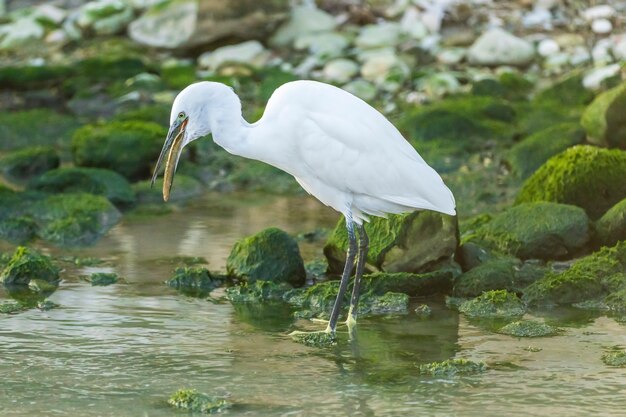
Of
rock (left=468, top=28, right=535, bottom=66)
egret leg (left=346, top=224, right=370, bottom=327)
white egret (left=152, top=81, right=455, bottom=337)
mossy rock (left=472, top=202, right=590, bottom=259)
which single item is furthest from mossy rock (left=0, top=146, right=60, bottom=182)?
rock (left=468, top=28, right=535, bottom=66)

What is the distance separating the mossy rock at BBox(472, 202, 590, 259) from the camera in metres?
9.57

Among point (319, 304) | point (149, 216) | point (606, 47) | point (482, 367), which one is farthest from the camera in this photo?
point (606, 47)

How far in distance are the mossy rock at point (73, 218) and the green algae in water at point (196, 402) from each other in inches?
179

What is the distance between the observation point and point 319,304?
8.52m

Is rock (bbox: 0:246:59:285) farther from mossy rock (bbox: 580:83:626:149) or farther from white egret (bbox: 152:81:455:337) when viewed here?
mossy rock (bbox: 580:83:626:149)

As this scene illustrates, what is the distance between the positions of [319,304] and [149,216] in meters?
3.77

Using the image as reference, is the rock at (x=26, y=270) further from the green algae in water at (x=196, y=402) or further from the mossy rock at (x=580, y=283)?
the mossy rock at (x=580, y=283)

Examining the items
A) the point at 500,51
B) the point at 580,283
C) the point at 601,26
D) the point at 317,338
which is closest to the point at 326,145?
the point at 317,338

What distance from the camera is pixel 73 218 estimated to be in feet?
36.1

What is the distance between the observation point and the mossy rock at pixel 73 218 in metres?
10.8

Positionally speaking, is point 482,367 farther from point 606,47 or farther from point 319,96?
point 606,47

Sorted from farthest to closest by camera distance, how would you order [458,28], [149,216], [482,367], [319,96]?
1. [458,28]
2. [149,216]
3. [319,96]
4. [482,367]

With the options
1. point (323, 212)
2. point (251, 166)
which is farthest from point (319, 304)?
point (251, 166)

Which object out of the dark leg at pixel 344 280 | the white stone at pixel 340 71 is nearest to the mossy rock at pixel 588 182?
the dark leg at pixel 344 280
